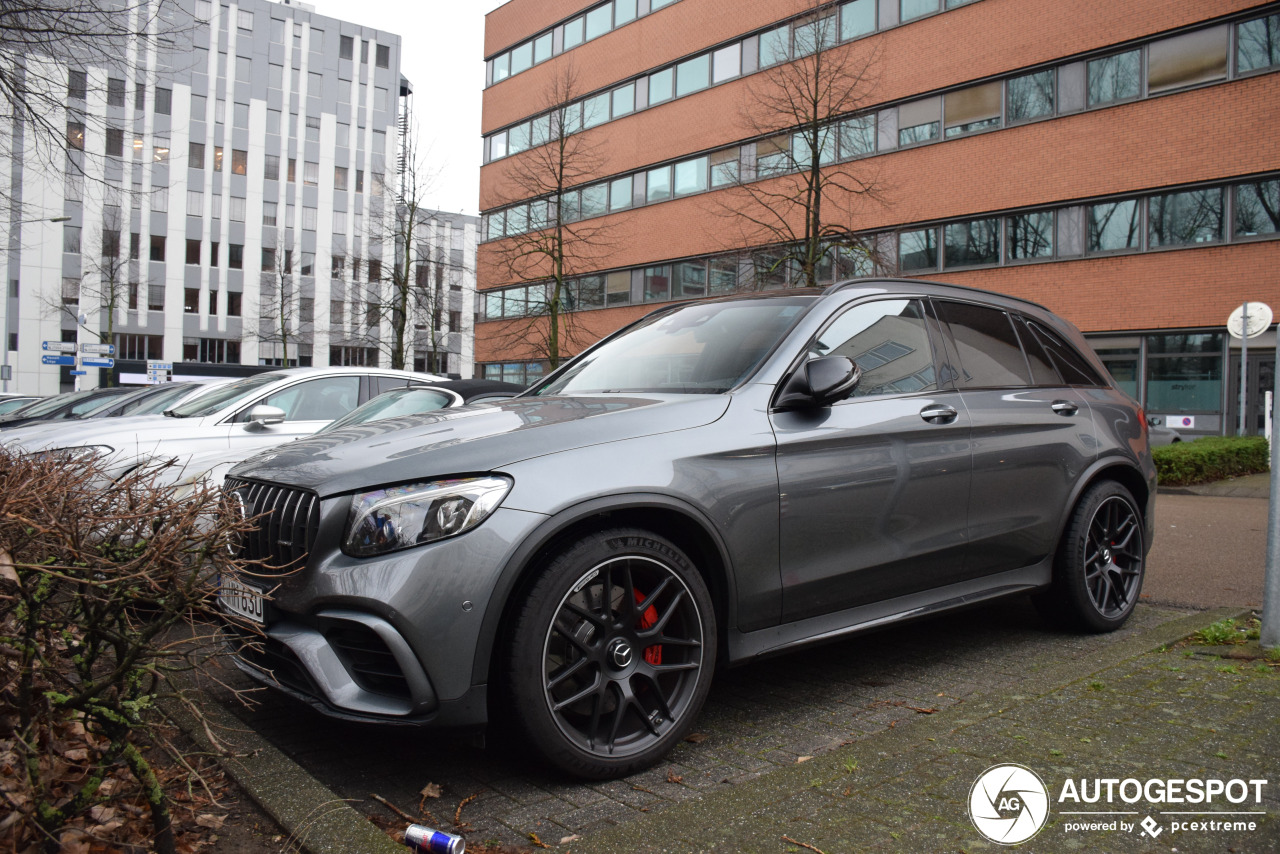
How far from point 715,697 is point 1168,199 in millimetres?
21247

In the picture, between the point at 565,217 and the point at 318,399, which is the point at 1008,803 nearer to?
the point at 318,399

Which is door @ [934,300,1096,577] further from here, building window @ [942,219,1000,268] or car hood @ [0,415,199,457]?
building window @ [942,219,1000,268]

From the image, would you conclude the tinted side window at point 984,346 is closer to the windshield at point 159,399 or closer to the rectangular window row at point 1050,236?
the windshield at point 159,399

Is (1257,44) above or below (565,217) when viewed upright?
above

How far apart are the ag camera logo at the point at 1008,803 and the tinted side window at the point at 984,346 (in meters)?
2.03

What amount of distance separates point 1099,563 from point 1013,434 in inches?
38.9

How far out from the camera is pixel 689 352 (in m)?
4.11

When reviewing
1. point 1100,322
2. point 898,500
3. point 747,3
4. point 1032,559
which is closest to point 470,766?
point 898,500

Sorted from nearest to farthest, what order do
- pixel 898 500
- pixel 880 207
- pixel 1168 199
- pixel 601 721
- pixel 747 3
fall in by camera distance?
pixel 601 721 < pixel 898 500 < pixel 1168 199 < pixel 880 207 < pixel 747 3

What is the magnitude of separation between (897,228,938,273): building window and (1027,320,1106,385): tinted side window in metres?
20.2

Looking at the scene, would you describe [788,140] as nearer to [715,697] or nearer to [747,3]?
[747,3]

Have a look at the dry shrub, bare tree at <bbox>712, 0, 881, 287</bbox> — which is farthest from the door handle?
bare tree at <bbox>712, 0, 881, 287</bbox>

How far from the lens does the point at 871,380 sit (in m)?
4.00

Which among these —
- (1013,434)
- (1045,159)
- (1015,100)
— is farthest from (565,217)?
(1013,434)
